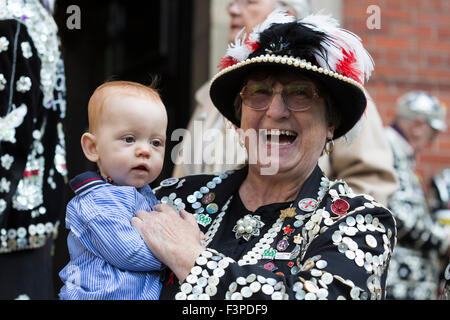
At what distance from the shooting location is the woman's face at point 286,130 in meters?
2.57

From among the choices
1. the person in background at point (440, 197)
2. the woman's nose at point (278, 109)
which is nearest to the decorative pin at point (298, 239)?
the woman's nose at point (278, 109)

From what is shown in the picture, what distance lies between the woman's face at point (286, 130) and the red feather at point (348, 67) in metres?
0.11

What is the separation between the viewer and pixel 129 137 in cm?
230

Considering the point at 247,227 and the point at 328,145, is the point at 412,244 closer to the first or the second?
Answer: the point at 328,145

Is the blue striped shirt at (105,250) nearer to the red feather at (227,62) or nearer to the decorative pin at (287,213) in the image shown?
the decorative pin at (287,213)

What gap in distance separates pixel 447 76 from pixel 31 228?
3.80 metres

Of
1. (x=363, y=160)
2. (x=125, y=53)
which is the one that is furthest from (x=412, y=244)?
(x=125, y=53)

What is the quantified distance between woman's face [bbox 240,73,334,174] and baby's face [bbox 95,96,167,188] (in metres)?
0.42

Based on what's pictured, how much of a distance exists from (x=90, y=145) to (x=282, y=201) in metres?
0.69

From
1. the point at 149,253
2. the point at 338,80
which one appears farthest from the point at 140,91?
the point at 338,80

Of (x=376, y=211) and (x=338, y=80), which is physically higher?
(x=338, y=80)

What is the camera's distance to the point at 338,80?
2.53 m
